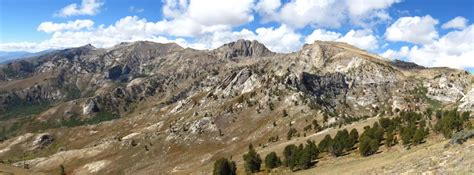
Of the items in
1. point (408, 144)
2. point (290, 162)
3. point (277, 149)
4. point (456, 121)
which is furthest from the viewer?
point (277, 149)

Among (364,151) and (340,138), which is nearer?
(364,151)

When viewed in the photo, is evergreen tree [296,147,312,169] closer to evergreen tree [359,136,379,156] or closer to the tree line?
the tree line

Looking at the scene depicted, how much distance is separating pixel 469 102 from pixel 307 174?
100448 millimetres

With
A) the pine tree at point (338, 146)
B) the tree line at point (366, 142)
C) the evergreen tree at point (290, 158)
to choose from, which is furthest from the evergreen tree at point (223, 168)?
the pine tree at point (338, 146)

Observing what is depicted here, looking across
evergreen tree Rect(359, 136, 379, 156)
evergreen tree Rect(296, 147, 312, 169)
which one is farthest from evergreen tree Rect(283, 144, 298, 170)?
evergreen tree Rect(359, 136, 379, 156)

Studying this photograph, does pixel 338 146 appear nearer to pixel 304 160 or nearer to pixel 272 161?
pixel 304 160

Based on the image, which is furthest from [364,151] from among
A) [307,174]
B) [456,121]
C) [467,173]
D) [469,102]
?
[469,102]

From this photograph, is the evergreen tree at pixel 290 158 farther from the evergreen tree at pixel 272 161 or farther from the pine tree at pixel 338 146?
the pine tree at pixel 338 146

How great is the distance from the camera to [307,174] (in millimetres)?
92188

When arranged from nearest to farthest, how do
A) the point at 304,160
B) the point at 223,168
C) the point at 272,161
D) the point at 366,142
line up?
the point at 366,142, the point at 304,160, the point at 272,161, the point at 223,168

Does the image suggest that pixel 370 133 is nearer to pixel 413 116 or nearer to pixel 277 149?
pixel 413 116

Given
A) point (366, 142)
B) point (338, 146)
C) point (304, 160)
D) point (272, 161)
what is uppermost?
point (366, 142)

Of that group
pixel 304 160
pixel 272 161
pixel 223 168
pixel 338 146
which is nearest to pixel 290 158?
pixel 304 160

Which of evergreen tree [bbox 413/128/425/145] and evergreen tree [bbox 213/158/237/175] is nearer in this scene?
evergreen tree [bbox 413/128/425/145]
